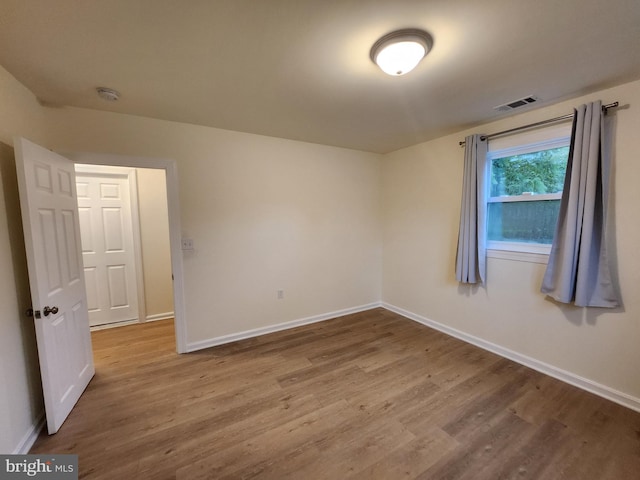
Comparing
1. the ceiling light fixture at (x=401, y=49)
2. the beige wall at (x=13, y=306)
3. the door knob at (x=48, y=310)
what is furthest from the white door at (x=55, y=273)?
the ceiling light fixture at (x=401, y=49)

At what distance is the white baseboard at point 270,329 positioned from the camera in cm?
287

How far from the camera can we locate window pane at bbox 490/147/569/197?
2.32 metres

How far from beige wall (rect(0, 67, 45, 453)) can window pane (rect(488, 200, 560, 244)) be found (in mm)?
3917

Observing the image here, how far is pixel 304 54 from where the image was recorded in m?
1.57

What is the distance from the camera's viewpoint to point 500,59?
63.7 inches

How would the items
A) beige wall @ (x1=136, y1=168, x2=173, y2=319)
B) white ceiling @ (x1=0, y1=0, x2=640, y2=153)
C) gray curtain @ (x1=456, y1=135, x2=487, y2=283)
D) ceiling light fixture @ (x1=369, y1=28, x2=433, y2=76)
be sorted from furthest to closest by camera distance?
1. beige wall @ (x1=136, y1=168, x2=173, y2=319)
2. gray curtain @ (x1=456, y1=135, x2=487, y2=283)
3. ceiling light fixture @ (x1=369, y1=28, x2=433, y2=76)
4. white ceiling @ (x1=0, y1=0, x2=640, y2=153)

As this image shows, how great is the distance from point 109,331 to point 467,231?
4.52 metres

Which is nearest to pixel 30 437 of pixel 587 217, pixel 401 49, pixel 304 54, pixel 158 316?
pixel 158 316

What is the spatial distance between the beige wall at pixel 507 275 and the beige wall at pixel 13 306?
376cm

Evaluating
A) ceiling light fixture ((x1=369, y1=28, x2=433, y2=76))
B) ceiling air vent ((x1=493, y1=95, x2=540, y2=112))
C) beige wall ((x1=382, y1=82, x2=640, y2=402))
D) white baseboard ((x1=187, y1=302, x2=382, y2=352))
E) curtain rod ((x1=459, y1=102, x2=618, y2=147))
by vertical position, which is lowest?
white baseboard ((x1=187, y1=302, x2=382, y2=352))

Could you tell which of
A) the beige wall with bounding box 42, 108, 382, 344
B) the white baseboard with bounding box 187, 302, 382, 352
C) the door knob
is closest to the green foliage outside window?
the beige wall with bounding box 42, 108, 382, 344

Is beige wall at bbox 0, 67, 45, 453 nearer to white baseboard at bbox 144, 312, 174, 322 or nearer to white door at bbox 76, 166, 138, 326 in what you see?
white door at bbox 76, 166, 138, 326

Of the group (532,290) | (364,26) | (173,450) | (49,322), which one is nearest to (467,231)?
(532,290)

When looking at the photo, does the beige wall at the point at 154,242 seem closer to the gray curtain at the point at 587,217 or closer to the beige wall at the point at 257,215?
the beige wall at the point at 257,215
